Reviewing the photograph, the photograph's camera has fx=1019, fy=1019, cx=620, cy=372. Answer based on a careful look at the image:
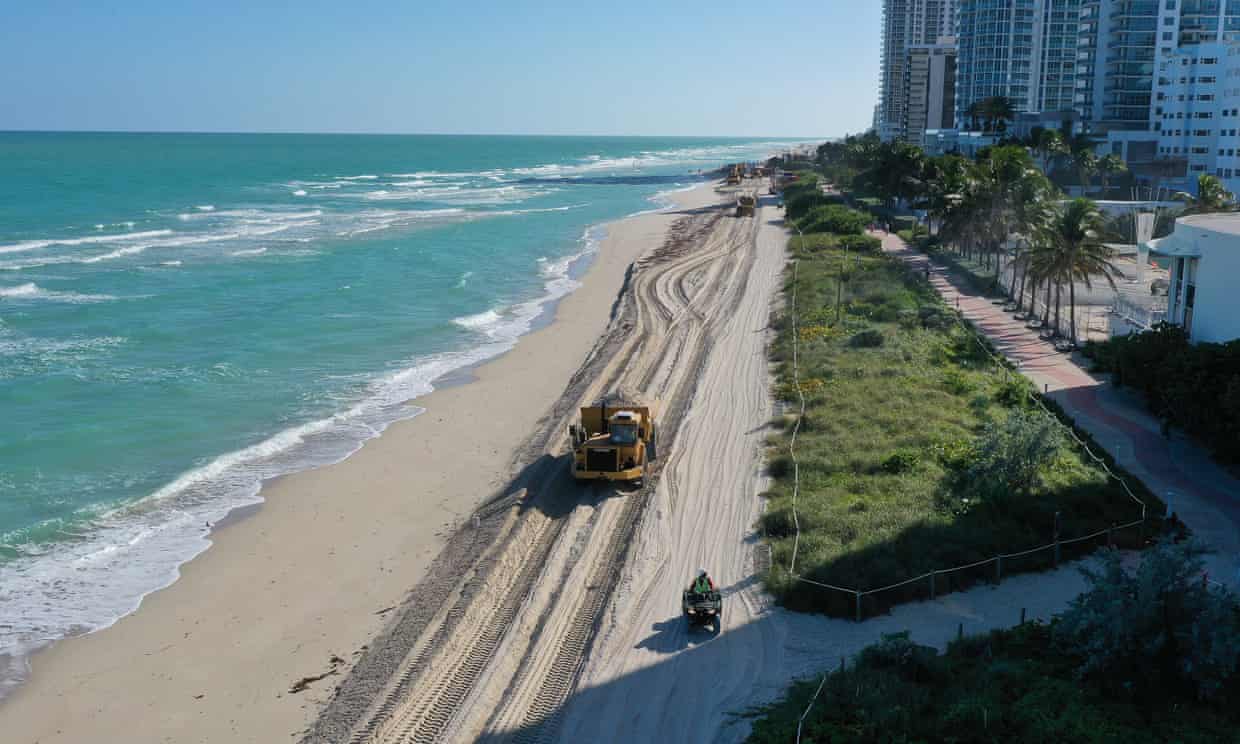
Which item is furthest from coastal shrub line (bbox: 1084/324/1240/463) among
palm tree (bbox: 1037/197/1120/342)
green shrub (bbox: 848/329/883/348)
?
green shrub (bbox: 848/329/883/348)

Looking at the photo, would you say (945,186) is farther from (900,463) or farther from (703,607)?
(703,607)

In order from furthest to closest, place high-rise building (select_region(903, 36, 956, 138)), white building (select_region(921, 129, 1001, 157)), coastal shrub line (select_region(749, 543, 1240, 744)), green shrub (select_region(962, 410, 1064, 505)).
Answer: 1. high-rise building (select_region(903, 36, 956, 138))
2. white building (select_region(921, 129, 1001, 157))
3. green shrub (select_region(962, 410, 1064, 505))
4. coastal shrub line (select_region(749, 543, 1240, 744))

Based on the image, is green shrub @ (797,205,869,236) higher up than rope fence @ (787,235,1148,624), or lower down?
higher up

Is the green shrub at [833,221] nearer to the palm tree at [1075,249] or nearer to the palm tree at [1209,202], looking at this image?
the palm tree at [1209,202]

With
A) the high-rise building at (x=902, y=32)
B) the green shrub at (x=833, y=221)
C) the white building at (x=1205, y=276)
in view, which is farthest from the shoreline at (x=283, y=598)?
the high-rise building at (x=902, y=32)

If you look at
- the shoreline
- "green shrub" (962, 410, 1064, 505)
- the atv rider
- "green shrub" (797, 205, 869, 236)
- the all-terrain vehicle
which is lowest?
the shoreline

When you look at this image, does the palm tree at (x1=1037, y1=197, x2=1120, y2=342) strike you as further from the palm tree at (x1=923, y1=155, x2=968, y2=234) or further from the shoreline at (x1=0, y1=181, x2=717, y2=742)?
the shoreline at (x1=0, y1=181, x2=717, y2=742)
